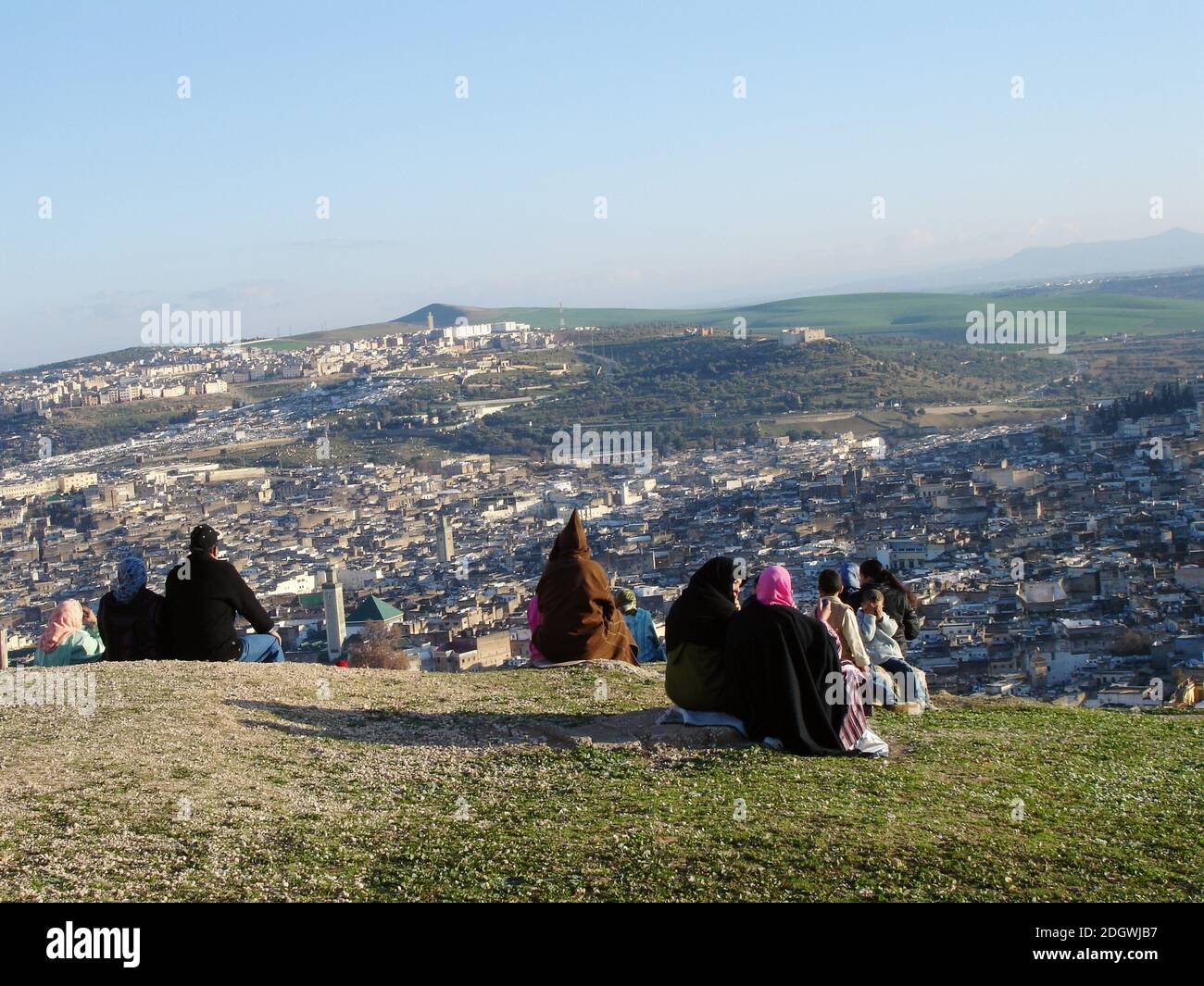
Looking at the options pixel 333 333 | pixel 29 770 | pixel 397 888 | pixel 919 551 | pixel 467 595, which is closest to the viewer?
pixel 397 888

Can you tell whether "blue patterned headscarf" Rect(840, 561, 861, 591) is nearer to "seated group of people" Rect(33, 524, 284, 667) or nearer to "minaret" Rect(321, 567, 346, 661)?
"seated group of people" Rect(33, 524, 284, 667)

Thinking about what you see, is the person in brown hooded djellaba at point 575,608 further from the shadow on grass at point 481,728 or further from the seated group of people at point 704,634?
the shadow on grass at point 481,728

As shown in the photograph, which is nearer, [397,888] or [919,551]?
[397,888]

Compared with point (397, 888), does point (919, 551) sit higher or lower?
lower

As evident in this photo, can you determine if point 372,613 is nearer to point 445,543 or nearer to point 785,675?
point 785,675
